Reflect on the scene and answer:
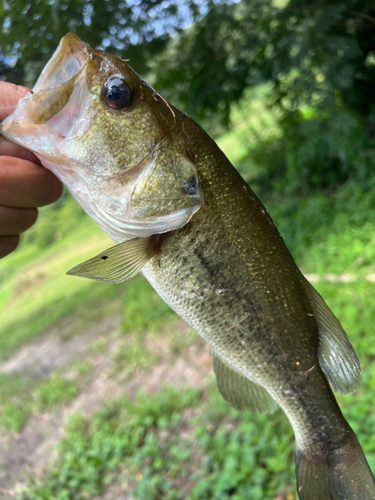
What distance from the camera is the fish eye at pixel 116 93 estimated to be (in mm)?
988

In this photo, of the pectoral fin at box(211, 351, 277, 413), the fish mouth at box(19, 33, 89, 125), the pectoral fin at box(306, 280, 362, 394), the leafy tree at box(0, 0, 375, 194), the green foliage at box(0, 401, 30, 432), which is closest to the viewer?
the fish mouth at box(19, 33, 89, 125)

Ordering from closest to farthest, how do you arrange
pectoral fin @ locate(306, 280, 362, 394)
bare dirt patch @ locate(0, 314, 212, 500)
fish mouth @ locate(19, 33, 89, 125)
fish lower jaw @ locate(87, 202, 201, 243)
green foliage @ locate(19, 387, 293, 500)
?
1. fish mouth @ locate(19, 33, 89, 125)
2. fish lower jaw @ locate(87, 202, 201, 243)
3. pectoral fin @ locate(306, 280, 362, 394)
4. green foliage @ locate(19, 387, 293, 500)
5. bare dirt patch @ locate(0, 314, 212, 500)

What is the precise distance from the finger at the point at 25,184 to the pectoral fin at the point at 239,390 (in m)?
0.78

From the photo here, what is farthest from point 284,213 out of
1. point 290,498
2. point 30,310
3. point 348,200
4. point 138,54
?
point 30,310

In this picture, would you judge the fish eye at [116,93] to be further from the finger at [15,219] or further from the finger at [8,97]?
the finger at [15,219]

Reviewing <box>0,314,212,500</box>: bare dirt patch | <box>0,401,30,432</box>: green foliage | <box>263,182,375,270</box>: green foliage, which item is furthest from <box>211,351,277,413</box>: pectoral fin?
<box>0,401,30,432</box>: green foliage

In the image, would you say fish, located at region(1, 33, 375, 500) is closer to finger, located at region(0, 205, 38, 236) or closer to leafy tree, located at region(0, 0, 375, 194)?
finger, located at region(0, 205, 38, 236)

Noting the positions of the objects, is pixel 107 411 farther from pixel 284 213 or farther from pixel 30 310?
pixel 30 310

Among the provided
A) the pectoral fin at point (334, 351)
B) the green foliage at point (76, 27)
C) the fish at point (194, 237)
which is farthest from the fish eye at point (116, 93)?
the green foliage at point (76, 27)

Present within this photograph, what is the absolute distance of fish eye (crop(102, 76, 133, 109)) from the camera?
3.24 ft

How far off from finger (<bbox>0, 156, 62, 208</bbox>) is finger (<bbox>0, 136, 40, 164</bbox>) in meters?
0.03

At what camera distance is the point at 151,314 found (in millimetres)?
5031

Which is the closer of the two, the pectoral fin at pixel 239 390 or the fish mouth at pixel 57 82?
the fish mouth at pixel 57 82

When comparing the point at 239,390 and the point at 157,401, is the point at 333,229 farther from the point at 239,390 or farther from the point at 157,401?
the point at 239,390
